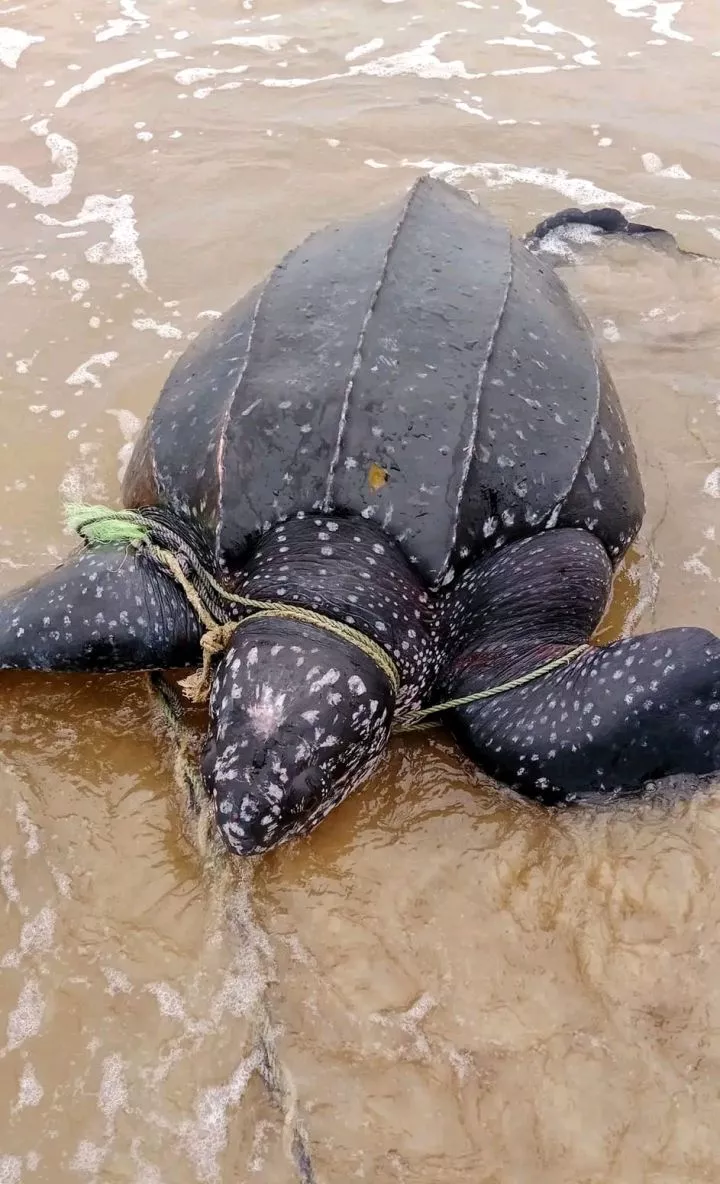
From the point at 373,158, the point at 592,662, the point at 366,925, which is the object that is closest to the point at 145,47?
the point at 373,158

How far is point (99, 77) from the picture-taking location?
18.6 ft

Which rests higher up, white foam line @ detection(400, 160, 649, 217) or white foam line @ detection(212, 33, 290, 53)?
white foam line @ detection(212, 33, 290, 53)

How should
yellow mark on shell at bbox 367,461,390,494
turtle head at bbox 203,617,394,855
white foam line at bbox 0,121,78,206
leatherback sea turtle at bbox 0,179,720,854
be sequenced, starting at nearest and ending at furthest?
1. turtle head at bbox 203,617,394,855
2. leatherback sea turtle at bbox 0,179,720,854
3. yellow mark on shell at bbox 367,461,390,494
4. white foam line at bbox 0,121,78,206

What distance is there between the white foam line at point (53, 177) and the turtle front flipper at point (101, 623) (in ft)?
10.7

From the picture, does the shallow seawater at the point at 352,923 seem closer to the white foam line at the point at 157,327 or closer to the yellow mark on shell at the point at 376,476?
the white foam line at the point at 157,327

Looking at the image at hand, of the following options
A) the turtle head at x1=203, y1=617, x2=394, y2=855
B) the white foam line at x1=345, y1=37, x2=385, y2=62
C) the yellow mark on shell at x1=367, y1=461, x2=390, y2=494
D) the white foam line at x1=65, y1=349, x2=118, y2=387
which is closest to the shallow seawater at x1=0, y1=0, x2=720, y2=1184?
the white foam line at x1=65, y1=349, x2=118, y2=387

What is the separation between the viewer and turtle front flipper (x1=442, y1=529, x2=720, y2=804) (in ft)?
6.91

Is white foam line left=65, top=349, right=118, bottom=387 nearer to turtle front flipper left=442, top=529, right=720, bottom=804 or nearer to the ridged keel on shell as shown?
the ridged keel on shell

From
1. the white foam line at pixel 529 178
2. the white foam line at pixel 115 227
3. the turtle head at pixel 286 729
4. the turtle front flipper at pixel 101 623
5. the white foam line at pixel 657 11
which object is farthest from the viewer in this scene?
the white foam line at pixel 657 11

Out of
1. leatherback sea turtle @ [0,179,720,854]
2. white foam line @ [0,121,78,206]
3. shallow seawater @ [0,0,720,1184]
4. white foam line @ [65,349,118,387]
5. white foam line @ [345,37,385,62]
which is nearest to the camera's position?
shallow seawater @ [0,0,720,1184]

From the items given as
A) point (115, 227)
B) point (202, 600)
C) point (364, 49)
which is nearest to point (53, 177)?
point (115, 227)

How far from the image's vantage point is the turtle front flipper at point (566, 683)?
6.91 ft

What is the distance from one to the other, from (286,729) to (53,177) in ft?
14.5

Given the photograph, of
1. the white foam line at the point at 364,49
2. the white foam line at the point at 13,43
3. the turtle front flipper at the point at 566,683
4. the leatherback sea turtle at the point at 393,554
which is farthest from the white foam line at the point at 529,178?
the white foam line at the point at 13,43
